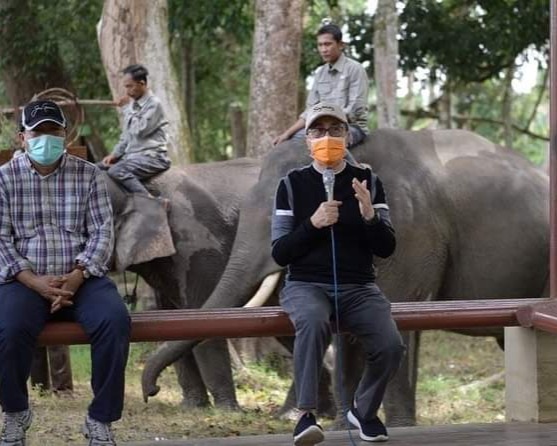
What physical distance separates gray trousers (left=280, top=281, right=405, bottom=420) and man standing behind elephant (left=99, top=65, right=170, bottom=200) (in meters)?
4.83

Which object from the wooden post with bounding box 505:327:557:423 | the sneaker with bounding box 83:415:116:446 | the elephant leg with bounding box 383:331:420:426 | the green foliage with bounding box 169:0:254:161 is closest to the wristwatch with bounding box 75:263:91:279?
the sneaker with bounding box 83:415:116:446

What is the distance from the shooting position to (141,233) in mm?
11023

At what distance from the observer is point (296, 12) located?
43.5 ft

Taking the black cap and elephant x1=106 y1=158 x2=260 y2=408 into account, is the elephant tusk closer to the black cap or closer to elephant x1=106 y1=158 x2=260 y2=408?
elephant x1=106 y1=158 x2=260 y2=408

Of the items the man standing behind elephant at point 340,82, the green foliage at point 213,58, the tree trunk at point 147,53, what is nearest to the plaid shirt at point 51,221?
the man standing behind elephant at point 340,82

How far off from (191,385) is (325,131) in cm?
580

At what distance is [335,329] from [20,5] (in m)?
12.1

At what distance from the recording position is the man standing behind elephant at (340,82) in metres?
9.48

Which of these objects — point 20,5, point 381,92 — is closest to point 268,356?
point 381,92

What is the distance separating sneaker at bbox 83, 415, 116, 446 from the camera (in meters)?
5.97

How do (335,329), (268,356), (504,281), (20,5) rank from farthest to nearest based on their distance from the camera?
(20,5)
(268,356)
(504,281)
(335,329)

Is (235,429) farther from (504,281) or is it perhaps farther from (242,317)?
(242,317)

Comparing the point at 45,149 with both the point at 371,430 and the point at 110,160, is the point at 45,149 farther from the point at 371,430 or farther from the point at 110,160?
the point at 110,160

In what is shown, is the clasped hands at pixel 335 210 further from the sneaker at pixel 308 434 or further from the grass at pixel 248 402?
the grass at pixel 248 402
